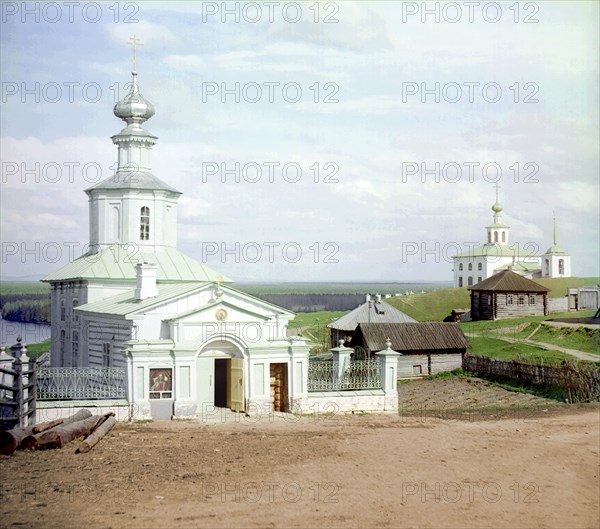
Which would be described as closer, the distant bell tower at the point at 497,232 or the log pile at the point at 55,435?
the log pile at the point at 55,435

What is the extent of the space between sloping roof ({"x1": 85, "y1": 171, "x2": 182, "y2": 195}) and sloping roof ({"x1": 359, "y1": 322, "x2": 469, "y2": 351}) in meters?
8.73

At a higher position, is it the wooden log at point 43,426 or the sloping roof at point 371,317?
the sloping roof at point 371,317

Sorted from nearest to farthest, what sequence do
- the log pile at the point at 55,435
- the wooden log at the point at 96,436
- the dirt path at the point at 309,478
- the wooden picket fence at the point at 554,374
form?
the dirt path at the point at 309,478 → the log pile at the point at 55,435 → the wooden log at the point at 96,436 → the wooden picket fence at the point at 554,374

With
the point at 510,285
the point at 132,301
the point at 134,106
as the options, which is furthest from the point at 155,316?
the point at 510,285

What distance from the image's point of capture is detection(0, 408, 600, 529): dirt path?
12281 millimetres

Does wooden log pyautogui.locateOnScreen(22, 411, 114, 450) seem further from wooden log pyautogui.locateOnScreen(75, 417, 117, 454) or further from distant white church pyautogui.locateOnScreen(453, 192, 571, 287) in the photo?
distant white church pyautogui.locateOnScreen(453, 192, 571, 287)

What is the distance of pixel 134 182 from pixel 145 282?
629 centimetres

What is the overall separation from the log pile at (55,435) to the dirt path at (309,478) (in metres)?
0.23

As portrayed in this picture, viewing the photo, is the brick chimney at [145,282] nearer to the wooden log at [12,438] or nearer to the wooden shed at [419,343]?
the wooden log at [12,438]

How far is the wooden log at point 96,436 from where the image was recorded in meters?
15.7

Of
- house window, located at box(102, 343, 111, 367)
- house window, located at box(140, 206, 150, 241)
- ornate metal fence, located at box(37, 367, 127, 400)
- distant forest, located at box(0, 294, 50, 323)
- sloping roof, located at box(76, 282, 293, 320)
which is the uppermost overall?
house window, located at box(140, 206, 150, 241)

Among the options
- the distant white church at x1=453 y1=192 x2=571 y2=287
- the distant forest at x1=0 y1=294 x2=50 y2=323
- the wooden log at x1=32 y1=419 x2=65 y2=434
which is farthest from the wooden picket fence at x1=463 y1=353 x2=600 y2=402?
the distant white church at x1=453 y1=192 x2=571 y2=287

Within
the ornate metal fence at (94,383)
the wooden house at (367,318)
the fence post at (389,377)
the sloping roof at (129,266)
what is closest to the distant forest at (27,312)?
the wooden house at (367,318)

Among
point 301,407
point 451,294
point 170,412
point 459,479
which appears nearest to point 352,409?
point 301,407
